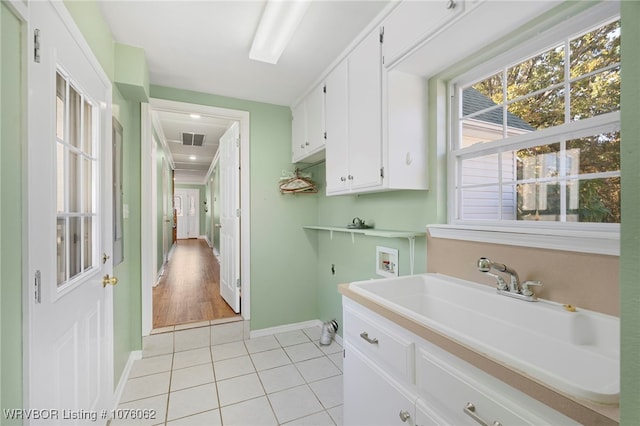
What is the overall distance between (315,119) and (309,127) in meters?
0.13

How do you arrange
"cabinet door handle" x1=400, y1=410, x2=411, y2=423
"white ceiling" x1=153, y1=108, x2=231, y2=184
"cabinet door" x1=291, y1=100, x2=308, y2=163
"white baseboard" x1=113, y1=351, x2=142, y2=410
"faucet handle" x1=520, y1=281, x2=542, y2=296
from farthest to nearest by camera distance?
"white ceiling" x1=153, y1=108, x2=231, y2=184 < "cabinet door" x1=291, y1=100, x2=308, y2=163 < "white baseboard" x1=113, y1=351, x2=142, y2=410 < "faucet handle" x1=520, y1=281, x2=542, y2=296 < "cabinet door handle" x1=400, y1=410, x2=411, y2=423

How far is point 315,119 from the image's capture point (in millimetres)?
2521

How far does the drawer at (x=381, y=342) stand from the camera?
108 cm

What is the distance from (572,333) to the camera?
1.03 m

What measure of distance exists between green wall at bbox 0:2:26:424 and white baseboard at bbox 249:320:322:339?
7.13ft

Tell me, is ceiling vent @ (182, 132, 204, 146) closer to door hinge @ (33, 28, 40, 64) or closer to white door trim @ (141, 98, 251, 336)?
white door trim @ (141, 98, 251, 336)

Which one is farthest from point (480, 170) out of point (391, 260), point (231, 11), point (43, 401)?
point (43, 401)

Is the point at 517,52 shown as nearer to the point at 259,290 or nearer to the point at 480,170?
the point at 480,170

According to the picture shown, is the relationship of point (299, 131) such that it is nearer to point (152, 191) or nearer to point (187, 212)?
point (152, 191)

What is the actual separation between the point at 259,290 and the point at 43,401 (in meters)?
2.00

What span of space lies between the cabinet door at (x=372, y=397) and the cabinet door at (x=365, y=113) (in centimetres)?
98

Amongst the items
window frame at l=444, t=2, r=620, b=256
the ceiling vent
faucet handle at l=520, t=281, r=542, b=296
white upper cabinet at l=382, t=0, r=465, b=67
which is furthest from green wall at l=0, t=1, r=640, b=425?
the ceiling vent

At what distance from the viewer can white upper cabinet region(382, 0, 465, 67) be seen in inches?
48.5

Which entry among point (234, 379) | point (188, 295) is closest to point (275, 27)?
point (234, 379)
